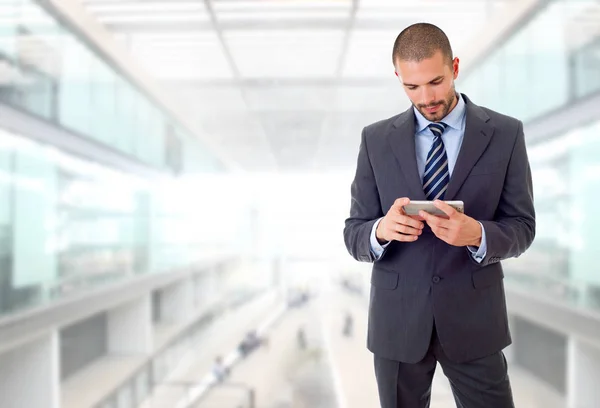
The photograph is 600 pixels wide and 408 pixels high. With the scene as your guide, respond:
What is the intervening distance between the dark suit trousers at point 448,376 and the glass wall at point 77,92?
9.08 feet

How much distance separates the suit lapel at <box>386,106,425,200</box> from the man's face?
0.09m

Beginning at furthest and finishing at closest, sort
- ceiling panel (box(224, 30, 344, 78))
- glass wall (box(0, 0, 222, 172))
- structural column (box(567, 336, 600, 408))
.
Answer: ceiling panel (box(224, 30, 344, 78)), structural column (box(567, 336, 600, 408)), glass wall (box(0, 0, 222, 172))

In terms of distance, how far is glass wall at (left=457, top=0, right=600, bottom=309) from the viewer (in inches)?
123

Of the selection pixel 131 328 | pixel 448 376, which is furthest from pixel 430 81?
pixel 131 328

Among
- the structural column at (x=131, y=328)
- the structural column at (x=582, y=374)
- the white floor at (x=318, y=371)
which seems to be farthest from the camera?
the structural column at (x=131, y=328)

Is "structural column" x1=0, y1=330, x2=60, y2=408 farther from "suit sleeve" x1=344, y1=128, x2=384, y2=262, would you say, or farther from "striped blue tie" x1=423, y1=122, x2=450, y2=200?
"striped blue tie" x1=423, y1=122, x2=450, y2=200

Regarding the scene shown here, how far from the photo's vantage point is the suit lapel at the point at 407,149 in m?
1.37

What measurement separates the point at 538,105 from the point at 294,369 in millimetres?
2578

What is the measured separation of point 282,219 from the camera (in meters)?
4.64

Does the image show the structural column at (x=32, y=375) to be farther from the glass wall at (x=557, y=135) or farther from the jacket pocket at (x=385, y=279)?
the glass wall at (x=557, y=135)

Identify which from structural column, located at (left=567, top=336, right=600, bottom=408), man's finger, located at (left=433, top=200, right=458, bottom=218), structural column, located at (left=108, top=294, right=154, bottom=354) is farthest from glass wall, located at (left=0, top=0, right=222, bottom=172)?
structural column, located at (left=567, top=336, right=600, bottom=408)

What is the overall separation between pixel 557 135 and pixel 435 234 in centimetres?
240

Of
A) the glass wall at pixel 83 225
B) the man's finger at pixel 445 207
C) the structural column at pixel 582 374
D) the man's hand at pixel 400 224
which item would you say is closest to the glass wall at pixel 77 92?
the glass wall at pixel 83 225

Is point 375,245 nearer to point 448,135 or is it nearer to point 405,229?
point 405,229
